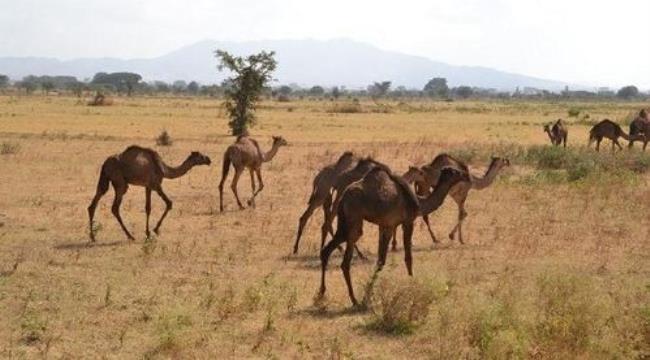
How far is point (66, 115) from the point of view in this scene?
51.7 meters

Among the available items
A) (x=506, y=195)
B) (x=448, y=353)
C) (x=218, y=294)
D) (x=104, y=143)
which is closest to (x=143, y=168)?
(x=218, y=294)

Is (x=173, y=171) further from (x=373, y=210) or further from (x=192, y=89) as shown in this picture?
(x=192, y=89)

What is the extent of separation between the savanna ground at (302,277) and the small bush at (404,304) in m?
0.02

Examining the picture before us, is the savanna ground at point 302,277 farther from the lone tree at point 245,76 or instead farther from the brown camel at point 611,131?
the lone tree at point 245,76

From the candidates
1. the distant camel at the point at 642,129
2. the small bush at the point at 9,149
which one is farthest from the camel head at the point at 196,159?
the distant camel at the point at 642,129

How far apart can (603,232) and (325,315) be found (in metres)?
7.51

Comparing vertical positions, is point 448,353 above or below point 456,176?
below

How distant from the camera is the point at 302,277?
37.3 feet

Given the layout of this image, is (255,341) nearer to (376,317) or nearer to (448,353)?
(376,317)

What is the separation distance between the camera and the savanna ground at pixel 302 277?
26.6ft

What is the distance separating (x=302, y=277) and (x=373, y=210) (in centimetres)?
235

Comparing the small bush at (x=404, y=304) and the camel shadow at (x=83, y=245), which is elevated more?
Answer: the small bush at (x=404, y=304)

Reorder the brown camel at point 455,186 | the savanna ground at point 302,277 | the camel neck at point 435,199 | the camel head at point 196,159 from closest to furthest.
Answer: the savanna ground at point 302,277 < the camel neck at point 435,199 < the brown camel at point 455,186 < the camel head at point 196,159

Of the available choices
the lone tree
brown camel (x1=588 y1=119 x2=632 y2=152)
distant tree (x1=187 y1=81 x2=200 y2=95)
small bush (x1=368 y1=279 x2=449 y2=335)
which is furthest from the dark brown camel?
distant tree (x1=187 y1=81 x2=200 y2=95)
